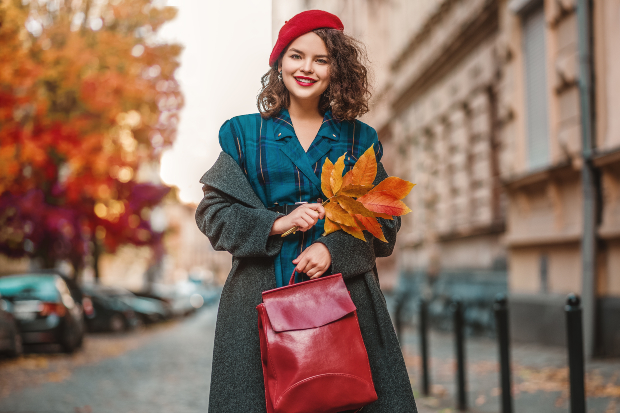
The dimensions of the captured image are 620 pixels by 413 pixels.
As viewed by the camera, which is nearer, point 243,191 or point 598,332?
point 243,191

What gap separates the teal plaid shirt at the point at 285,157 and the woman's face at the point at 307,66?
0.12 meters

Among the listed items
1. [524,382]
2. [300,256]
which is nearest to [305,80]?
[300,256]

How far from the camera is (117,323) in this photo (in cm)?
2270

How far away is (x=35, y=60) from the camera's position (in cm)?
1152

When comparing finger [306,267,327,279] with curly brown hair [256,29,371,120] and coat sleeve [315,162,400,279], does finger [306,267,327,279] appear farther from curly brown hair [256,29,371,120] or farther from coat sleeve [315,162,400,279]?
curly brown hair [256,29,371,120]

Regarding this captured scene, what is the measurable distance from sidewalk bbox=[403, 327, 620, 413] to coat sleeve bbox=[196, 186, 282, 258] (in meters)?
4.57

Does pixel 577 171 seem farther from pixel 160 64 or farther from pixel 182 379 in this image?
pixel 160 64

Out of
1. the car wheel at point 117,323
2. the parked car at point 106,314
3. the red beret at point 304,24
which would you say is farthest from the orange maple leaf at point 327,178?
the car wheel at point 117,323

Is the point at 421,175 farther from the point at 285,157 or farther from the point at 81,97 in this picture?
the point at 285,157

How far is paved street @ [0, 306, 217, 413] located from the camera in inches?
295

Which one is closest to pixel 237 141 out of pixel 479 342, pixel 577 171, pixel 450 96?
pixel 577 171

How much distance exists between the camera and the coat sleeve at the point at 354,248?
2367mm

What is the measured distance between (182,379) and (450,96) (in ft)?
34.1

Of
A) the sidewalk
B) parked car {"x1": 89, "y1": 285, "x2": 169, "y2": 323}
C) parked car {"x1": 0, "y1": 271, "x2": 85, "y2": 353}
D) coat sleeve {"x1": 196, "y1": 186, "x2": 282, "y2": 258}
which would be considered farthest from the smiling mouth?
parked car {"x1": 89, "y1": 285, "x2": 169, "y2": 323}
